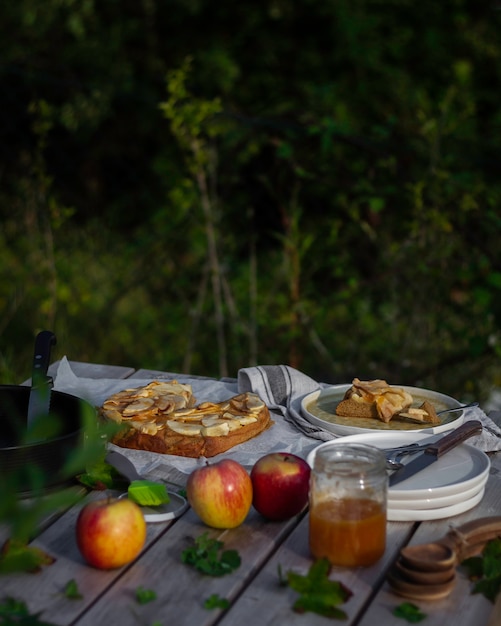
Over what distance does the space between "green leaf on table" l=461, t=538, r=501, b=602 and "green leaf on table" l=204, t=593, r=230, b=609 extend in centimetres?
39

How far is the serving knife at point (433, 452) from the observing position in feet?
5.59

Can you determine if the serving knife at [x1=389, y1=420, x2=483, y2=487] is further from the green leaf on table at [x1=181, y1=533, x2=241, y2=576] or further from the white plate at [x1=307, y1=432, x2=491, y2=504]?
the green leaf on table at [x1=181, y1=533, x2=241, y2=576]

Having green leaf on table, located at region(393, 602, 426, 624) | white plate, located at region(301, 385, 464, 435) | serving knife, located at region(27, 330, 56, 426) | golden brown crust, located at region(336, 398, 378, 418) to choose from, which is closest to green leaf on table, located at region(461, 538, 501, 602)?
green leaf on table, located at region(393, 602, 426, 624)

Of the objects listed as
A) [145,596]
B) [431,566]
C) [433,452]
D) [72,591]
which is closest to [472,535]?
[431,566]

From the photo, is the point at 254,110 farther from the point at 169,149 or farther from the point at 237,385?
the point at 237,385

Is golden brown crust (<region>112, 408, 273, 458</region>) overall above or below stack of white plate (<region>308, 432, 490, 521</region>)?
above

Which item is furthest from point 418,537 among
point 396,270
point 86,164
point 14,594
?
point 86,164

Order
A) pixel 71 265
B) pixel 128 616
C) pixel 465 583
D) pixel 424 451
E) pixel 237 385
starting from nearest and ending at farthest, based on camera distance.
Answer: pixel 128 616 → pixel 465 583 → pixel 424 451 → pixel 237 385 → pixel 71 265

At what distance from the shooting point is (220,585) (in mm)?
1411

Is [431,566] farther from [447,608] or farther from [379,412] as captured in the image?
[379,412]

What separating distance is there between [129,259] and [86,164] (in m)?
1.71

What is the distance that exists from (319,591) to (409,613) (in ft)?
0.46

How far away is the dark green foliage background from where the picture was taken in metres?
4.19

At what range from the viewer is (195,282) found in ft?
17.0
